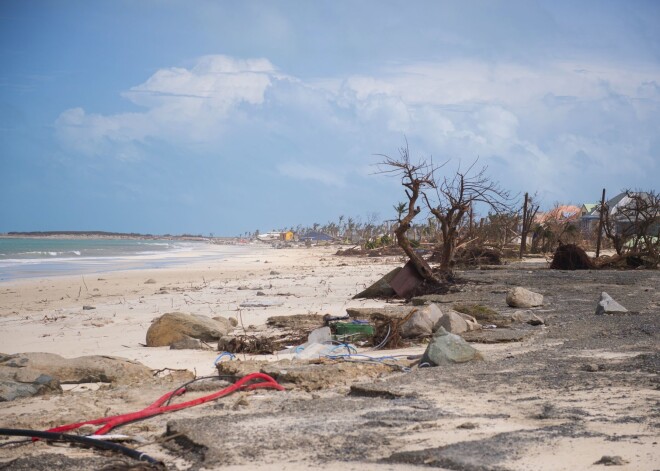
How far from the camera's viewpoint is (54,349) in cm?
950

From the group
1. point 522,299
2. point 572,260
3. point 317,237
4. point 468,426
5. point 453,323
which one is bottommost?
point 468,426

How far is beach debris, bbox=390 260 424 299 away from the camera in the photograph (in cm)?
1538

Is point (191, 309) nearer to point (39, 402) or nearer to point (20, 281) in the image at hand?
point (39, 402)

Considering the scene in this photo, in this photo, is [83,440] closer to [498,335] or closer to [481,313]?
[498,335]

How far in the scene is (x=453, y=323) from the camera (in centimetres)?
930

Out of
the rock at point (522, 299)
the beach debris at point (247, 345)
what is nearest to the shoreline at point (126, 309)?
the beach debris at point (247, 345)

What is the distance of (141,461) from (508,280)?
47.7 ft

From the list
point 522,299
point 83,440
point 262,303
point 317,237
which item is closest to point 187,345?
point 83,440

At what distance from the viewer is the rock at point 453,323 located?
9.28 m

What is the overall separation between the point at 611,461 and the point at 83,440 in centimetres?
308

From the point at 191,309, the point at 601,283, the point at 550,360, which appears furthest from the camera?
the point at 601,283

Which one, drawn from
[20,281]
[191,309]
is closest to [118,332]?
[191,309]

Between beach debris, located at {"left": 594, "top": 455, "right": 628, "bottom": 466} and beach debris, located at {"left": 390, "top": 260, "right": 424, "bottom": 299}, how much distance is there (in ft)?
37.8

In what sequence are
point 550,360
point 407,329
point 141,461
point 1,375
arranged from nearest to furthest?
point 141,461
point 1,375
point 550,360
point 407,329
